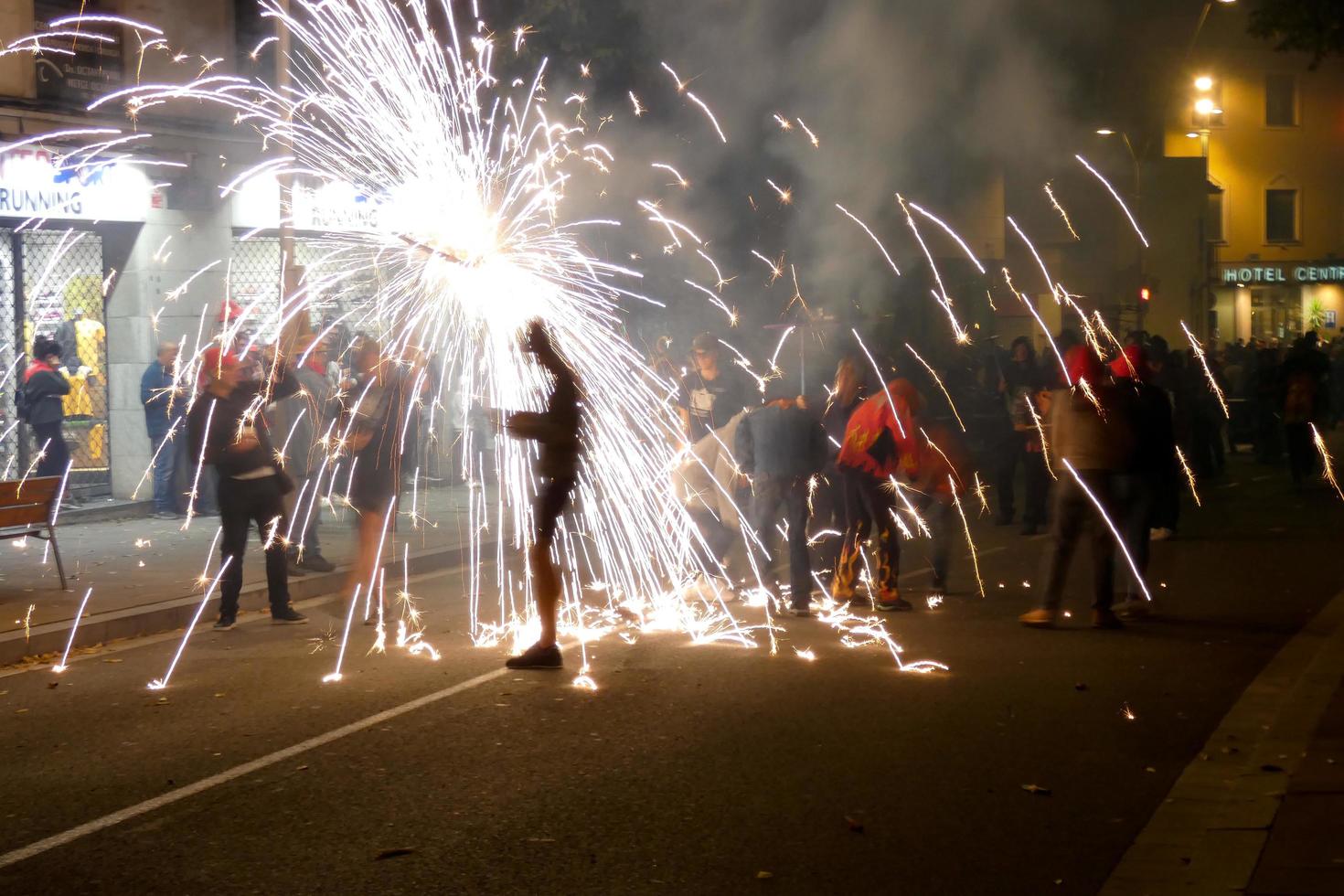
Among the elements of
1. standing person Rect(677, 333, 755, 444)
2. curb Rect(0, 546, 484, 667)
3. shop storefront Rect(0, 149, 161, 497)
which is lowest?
curb Rect(0, 546, 484, 667)

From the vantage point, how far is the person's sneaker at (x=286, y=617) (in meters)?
10.1

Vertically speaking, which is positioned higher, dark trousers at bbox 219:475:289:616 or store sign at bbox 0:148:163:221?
store sign at bbox 0:148:163:221

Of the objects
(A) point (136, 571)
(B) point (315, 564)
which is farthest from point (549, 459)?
(A) point (136, 571)

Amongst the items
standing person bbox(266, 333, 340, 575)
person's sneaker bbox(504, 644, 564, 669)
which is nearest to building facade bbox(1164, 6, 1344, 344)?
standing person bbox(266, 333, 340, 575)

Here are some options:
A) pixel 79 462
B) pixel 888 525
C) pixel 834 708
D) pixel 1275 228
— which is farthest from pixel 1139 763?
pixel 1275 228

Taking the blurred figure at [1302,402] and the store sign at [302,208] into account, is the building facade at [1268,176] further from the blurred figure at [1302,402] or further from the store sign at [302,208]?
the store sign at [302,208]

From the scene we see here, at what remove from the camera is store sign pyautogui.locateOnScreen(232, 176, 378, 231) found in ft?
57.2

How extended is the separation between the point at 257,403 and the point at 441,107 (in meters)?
2.53

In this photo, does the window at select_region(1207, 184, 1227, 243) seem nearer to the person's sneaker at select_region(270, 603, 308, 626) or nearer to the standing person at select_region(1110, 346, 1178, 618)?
the standing person at select_region(1110, 346, 1178, 618)

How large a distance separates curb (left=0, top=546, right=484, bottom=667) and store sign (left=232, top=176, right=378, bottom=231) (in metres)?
6.30

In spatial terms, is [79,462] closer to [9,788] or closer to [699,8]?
[699,8]

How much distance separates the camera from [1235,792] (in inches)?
227

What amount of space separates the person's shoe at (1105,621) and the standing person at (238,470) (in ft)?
17.2

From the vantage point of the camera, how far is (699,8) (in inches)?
711
